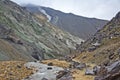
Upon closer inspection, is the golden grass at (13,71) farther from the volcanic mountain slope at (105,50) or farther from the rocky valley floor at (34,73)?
the volcanic mountain slope at (105,50)

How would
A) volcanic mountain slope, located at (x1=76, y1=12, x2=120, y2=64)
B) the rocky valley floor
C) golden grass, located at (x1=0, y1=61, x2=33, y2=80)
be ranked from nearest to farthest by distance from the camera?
the rocky valley floor < golden grass, located at (x1=0, y1=61, x2=33, y2=80) < volcanic mountain slope, located at (x1=76, y1=12, x2=120, y2=64)

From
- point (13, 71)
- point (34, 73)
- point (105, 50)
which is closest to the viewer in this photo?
point (13, 71)

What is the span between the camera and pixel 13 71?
150ft

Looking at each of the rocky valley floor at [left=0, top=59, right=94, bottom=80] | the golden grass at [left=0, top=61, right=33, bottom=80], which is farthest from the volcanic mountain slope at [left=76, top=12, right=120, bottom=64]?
the golden grass at [left=0, top=61, right=33, bottom=80]

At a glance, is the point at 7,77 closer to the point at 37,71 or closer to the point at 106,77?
the point at 37,71

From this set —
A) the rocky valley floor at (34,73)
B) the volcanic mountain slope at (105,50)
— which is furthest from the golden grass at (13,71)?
the volcanic mountain slope at (105,50)

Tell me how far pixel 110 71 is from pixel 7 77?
1726 cm

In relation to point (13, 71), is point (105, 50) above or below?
above

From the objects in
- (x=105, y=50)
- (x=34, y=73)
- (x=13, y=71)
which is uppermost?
(x=105, y=50)

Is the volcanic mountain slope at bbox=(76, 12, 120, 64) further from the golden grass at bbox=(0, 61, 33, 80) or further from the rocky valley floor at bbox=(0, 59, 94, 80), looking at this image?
the golden grass at bbox=(0, 61, 33, 80)

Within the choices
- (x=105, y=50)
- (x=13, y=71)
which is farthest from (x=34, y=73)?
(x=105, y=50)

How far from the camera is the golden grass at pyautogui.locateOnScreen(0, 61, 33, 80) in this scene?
43.2m

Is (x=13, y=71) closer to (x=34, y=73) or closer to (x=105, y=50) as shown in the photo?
(x=34, y=73)

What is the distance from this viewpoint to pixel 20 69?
48031 millimetres
